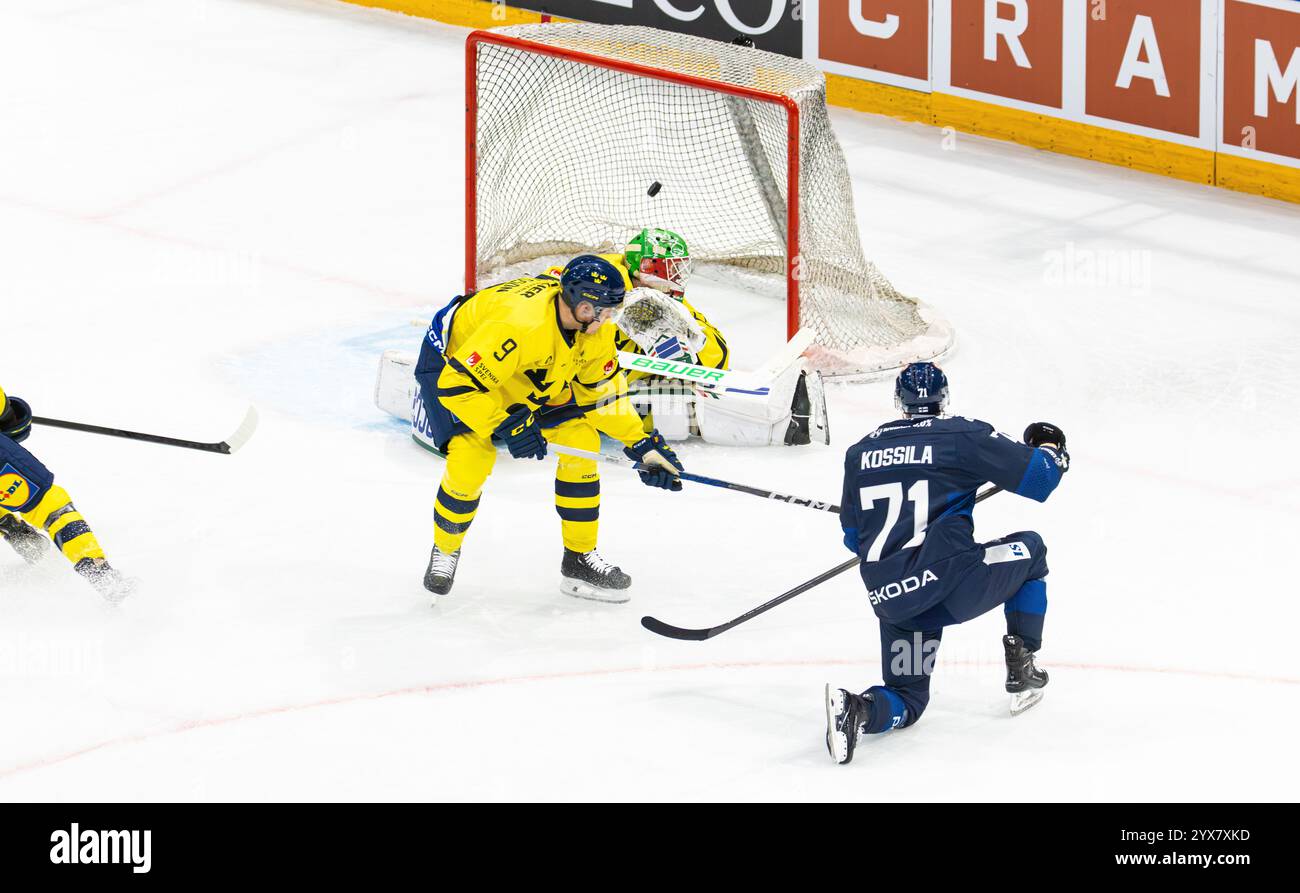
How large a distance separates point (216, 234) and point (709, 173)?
229 cm

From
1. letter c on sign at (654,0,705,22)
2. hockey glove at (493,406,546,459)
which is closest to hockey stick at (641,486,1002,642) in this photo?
hockey glove at (493,406,546,459)

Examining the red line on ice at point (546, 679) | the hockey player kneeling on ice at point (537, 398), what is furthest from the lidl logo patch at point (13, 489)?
the hockey player kneeling on ice at point (537, 398)

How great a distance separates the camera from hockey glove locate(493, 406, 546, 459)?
21.1 feet

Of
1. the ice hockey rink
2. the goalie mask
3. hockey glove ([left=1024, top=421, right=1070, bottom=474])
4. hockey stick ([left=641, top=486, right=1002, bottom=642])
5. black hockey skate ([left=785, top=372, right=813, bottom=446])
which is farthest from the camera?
the goalie mask

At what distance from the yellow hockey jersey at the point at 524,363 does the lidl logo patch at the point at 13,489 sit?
49.8 inches

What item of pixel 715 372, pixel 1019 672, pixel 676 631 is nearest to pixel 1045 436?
pixel 1019 672

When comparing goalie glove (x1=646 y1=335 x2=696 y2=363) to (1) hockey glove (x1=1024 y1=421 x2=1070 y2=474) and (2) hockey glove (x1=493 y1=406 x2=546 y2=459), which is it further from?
(1) hockey glove (x1=1024 y1=421 x2=1070 y2=474)

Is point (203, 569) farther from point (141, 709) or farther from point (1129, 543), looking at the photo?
point (1129, 543)

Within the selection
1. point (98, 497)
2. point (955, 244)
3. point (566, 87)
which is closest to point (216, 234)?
point (566, 87)

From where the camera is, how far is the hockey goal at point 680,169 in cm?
856

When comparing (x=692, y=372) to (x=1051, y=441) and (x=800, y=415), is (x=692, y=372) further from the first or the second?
(x=1051, y=441)

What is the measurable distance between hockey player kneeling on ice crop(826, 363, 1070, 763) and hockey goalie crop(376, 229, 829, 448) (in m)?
2.10

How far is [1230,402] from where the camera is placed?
27.7ft

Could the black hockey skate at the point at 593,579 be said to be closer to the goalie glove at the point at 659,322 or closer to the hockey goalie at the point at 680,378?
the hockey goalie at the point at 680,378
